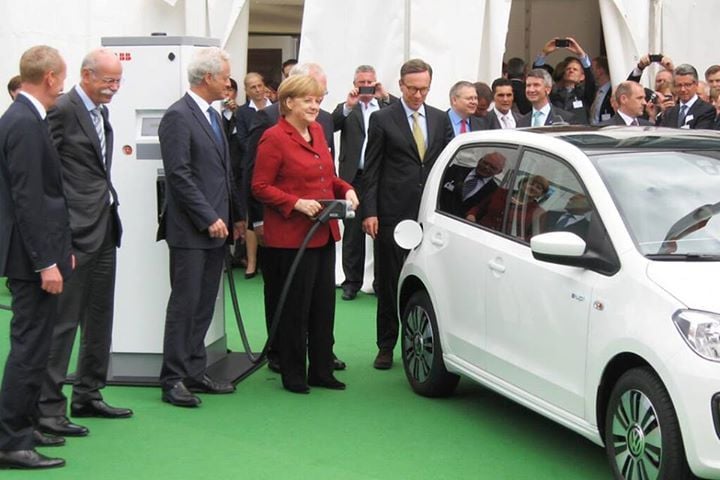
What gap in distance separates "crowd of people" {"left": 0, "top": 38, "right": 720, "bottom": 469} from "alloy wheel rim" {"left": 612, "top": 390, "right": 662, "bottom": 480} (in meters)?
1.19

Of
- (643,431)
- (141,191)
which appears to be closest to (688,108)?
(141,191)

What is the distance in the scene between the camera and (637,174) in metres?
6.24

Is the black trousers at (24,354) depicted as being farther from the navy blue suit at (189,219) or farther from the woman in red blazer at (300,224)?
the woman in red blazer at (300,224)

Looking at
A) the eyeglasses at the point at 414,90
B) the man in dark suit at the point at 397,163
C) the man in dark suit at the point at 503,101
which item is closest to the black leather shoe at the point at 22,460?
the man in dark suit at the point at 397,163

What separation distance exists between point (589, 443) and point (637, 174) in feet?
5.31

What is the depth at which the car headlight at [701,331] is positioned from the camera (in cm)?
513

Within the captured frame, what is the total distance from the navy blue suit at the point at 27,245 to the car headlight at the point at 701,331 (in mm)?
3033

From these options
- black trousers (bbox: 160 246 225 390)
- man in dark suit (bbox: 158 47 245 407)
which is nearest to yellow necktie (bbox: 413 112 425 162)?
man in dark suit (bbox: 158 47 245 407)

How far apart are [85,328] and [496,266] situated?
2.53 meters

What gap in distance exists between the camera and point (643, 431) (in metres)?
5.49

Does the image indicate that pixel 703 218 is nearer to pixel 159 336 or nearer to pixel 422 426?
pixel 422 426

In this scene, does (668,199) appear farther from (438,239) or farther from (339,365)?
(339,365)

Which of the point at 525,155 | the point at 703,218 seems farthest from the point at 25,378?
the point at 703,218

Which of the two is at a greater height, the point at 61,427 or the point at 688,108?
A: the point at 688,108
